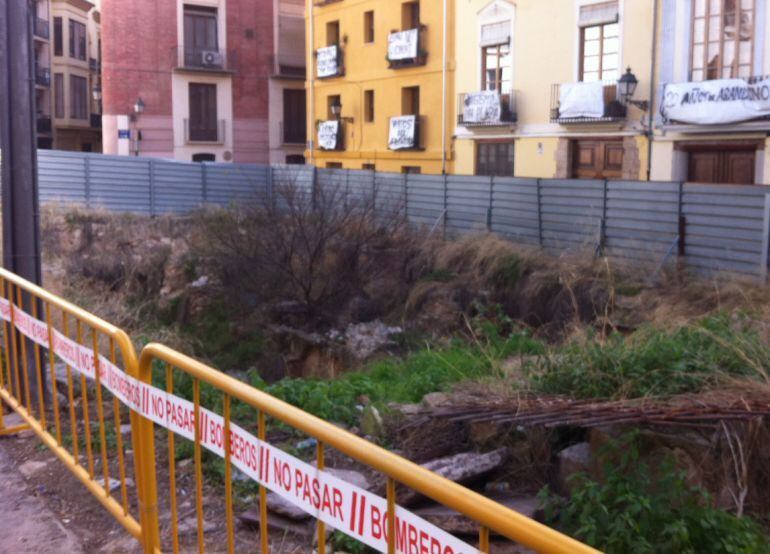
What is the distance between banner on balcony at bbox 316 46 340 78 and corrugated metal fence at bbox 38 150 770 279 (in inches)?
242

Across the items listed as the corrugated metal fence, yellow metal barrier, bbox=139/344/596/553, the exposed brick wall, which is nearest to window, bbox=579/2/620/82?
the corrugated metal fence

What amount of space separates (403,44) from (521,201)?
40.9ft

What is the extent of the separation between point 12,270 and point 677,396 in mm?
5099

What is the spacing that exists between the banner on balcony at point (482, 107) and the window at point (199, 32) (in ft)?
61.1

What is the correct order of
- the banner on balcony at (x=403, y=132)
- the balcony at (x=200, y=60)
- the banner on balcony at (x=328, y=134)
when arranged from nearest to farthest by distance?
the banner on balcony at (x=403, y=132) → the banner on balcony at (x=328, y=134) → the balcony at (x=200, y=60)

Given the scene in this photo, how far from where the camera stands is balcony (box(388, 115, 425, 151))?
33125mm

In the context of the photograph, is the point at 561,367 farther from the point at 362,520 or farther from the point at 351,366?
the point at 351,366

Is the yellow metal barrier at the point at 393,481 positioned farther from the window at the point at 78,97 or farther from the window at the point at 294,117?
the window at the point at 78,97

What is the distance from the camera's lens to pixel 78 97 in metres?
55.2

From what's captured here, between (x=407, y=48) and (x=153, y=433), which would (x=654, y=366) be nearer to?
(x=153, y=433)

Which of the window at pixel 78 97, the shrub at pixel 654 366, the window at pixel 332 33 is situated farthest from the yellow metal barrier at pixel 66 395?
the window at pixel 78 97

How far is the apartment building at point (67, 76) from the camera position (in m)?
52.0

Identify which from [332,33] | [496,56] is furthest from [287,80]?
[496,56]

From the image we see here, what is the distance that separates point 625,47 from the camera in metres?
25.0
